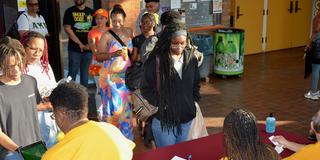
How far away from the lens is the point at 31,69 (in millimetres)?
4137

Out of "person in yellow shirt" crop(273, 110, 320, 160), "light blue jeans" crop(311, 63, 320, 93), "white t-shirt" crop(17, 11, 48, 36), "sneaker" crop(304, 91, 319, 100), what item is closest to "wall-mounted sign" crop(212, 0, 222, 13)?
"light blue jeans" crop(311, 63, 320, 93)

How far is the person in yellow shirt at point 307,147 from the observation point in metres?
2.96

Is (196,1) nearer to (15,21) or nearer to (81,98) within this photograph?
(15,21)

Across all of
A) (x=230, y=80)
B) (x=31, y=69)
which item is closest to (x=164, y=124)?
(x=31, y=69)

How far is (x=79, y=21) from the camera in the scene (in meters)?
7.26

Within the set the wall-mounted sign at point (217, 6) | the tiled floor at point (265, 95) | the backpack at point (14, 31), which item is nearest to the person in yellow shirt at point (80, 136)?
the tiled floor at point (265, 95)

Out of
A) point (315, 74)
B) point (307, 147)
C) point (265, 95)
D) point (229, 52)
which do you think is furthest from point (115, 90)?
point (229, 52)

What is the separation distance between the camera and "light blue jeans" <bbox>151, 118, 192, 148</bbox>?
4215 mm

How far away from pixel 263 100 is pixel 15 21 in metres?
4.28

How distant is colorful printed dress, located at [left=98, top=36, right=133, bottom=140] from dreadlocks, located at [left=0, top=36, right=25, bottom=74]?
2.08 metres

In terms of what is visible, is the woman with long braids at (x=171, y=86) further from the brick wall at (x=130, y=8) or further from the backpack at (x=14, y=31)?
the brick wall at (x=130, y=8)

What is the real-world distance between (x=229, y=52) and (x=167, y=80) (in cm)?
543

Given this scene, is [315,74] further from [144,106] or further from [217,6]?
[144,106]

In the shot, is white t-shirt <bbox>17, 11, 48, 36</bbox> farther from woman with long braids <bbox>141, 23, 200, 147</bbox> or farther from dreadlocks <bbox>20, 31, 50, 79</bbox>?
woman with long braids <bbox>141, 23, 200, 147</bbox>
